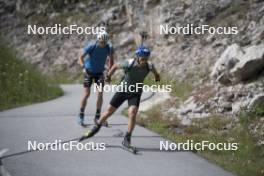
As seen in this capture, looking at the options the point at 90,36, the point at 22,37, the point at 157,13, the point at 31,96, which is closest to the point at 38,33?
the point at 22,37

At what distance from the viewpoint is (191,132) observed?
38.4 feet

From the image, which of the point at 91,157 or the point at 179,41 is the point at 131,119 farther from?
the point at 179,41

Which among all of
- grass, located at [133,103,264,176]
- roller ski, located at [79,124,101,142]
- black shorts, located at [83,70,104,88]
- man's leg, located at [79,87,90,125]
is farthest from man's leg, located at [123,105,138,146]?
man's leg, located at [79,87,90,125]

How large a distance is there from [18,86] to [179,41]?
6.63m

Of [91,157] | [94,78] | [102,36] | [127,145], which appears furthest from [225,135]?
[91,157]

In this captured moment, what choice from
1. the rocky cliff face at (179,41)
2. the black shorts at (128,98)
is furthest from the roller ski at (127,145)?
the rocky cliff face at (179,41)

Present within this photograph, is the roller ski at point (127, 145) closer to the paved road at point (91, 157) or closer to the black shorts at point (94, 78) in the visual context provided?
the paved road at point (91, 157)

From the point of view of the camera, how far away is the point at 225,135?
37.2ft

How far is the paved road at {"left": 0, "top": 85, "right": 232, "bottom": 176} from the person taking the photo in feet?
26.9

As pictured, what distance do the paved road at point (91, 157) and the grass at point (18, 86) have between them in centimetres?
424

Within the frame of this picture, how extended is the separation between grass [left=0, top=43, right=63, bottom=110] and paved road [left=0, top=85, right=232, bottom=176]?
424 cm

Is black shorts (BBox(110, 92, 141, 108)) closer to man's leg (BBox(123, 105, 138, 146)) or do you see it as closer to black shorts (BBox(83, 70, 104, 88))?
man's leg (BBox(123, 105, 138, 146))

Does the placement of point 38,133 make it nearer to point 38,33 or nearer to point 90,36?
point 90,36

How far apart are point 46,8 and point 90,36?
501 cm
